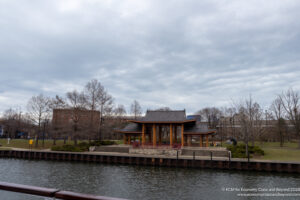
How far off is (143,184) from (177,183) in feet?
10.6

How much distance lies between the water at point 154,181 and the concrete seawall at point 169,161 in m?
1.35

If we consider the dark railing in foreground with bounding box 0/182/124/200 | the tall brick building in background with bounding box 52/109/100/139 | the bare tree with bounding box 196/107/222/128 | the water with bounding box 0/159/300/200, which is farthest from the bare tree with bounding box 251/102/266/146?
the dark railing in foreground with bounding box 0/182/124/200

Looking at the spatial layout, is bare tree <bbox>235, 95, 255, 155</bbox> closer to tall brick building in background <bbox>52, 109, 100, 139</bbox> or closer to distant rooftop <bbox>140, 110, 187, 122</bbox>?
distant rooftop <bbox>140, 110, 187, 122</bbox>

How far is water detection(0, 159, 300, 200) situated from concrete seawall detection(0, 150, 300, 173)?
1.35 metres

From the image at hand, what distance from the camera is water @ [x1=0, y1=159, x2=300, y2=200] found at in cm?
1648

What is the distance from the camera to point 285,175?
23266 millimetres

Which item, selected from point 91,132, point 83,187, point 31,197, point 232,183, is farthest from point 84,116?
point 31,197

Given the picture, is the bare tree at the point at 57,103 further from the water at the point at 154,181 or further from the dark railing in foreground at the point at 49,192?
the dark railing in foreground at the point at 49,192

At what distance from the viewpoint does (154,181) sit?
20.1 meters

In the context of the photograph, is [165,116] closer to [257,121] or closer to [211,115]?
[257,121]

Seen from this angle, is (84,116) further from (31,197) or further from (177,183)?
(31,197)

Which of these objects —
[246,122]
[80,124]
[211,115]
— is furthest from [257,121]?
[80,124]

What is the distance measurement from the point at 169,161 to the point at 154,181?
8782 millimetres

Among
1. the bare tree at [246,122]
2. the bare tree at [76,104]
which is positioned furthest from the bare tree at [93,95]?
the bare tree at [246,122]
